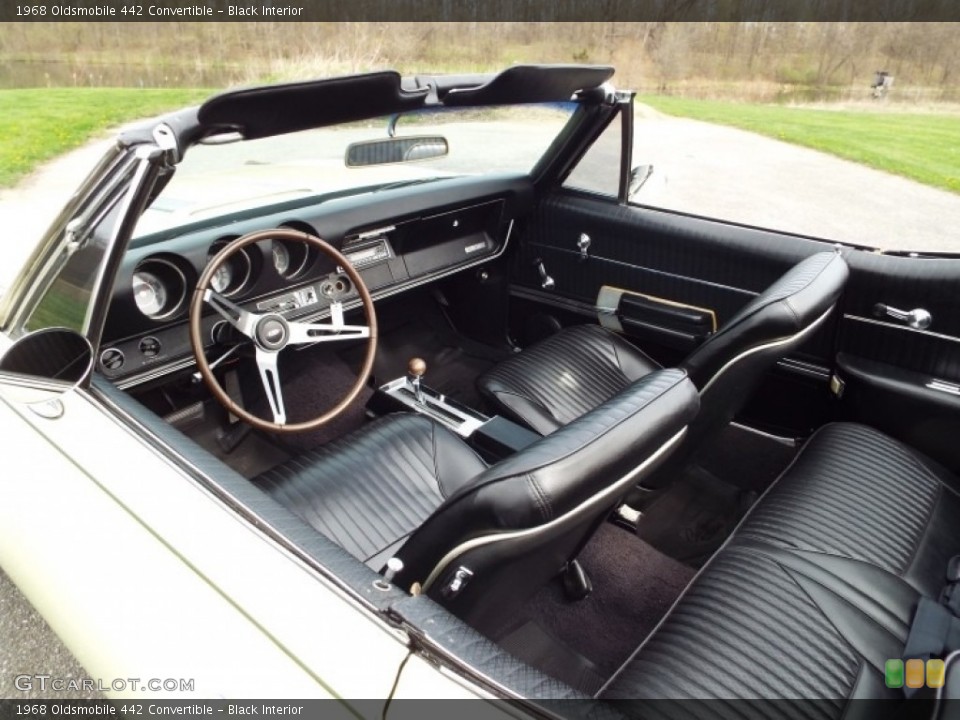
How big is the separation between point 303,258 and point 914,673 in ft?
7.71

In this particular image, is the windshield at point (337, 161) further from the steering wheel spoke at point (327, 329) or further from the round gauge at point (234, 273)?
the steering wheel spoke at point (327, 329)

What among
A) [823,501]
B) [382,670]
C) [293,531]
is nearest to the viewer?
[382,670]

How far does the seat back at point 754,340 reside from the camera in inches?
69.2

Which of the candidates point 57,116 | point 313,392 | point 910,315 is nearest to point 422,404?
point 313,392

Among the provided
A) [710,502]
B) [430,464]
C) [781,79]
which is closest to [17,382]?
[430,464]

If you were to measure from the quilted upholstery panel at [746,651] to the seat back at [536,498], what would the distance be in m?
0.39

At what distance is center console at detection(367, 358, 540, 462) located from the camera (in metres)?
2.47

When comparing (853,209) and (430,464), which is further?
(853,209)

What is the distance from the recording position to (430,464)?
2.17m

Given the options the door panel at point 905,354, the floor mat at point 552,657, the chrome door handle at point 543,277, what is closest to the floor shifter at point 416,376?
the chrome door handle at point 543,277

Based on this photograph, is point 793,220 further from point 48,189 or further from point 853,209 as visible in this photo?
point 48,189

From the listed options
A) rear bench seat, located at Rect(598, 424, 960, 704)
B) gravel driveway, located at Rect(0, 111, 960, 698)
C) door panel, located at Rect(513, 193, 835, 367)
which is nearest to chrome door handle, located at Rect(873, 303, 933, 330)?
door panel, located at Rect(513, 193, 835, 367)

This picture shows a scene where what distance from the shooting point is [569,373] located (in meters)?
2.76

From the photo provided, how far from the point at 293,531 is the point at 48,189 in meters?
6.84
